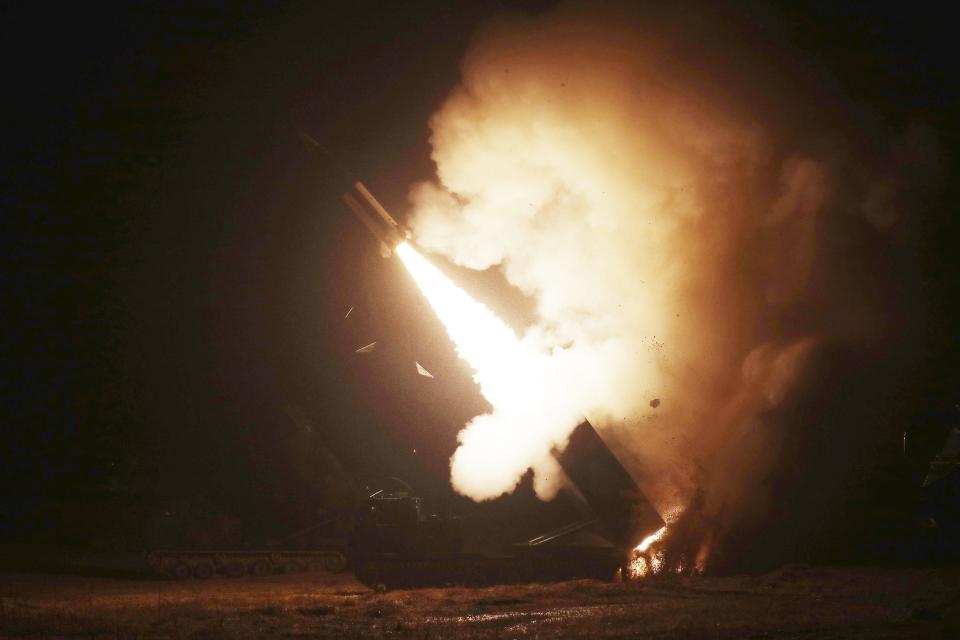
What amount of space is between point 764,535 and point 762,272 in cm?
690

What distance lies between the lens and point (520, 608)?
17.5 meters

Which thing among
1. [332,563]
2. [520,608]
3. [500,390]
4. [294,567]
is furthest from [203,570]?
[520,608]

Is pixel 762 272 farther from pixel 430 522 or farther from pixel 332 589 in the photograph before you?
pixel 332 589

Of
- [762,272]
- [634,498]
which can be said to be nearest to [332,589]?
[634,498]

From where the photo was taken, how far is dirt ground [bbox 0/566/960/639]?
14.7 m

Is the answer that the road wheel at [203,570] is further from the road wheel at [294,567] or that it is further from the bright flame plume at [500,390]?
the bright flame plume at [500,390]

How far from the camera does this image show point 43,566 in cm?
2452

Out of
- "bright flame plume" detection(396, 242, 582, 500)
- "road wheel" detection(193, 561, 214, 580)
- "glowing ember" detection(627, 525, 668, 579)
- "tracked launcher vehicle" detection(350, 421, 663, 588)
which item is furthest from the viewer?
"road wheel" detection(193, 561, 214, 580)

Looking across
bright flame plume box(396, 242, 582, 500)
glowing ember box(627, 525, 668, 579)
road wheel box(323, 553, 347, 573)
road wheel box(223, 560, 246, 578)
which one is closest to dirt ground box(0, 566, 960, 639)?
glowing ember box(627, 525, 668, 579)

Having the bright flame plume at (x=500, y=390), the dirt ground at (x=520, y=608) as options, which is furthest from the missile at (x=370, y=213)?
the dirt ground at (x=520, y=608)

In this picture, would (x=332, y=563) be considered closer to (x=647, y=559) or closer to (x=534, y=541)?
(x=534, y=541)

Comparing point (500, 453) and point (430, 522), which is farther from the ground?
point (500, 453)

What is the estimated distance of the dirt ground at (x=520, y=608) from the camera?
14.7 meters

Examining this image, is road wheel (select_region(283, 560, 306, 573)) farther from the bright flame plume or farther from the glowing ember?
the glowing ember
